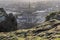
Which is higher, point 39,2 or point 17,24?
point 39,2

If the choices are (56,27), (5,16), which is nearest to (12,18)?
(5,16)

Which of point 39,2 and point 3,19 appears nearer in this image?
point 3,19

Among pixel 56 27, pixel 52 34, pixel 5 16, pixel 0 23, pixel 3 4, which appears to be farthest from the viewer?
pixel 3 4

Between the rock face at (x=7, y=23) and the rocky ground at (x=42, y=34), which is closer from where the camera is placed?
the rocky ground at (x=42, y=34)

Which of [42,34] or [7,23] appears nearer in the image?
[42,34]

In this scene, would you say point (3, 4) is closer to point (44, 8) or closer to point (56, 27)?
point (44, 8)

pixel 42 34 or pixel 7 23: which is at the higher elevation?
pixel 7 23

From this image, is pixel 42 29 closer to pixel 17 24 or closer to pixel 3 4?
pixel 17 24

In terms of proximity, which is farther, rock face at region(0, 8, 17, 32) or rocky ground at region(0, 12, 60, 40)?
rock face at region(0, 8, 17, 32)

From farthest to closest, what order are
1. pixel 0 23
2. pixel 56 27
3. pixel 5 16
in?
A: 1. pixel 5 16
2. pixel 0 23
3. pixel 56 27
